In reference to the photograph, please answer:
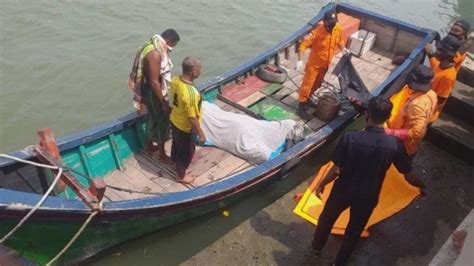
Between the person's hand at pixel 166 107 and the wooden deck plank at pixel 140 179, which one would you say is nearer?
the person's hand at pixel 166 107

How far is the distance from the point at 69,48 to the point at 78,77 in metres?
1.43

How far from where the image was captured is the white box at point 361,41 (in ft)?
29.1

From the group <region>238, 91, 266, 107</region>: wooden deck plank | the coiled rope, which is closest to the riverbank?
the coiled rope

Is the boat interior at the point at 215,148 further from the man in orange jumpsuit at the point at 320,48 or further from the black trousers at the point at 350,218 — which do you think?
the black trousers at the point at 350,218

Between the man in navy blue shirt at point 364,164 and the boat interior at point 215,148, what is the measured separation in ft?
6.71

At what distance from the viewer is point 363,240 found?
5668 millimetres

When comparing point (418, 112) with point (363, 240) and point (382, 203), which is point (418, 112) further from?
point (363, 240)

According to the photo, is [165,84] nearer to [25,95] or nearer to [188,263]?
[188,263]

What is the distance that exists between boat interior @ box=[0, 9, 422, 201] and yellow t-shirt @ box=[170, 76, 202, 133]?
1.01 metres

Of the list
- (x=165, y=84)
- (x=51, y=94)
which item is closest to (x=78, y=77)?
(x=51, y=94)

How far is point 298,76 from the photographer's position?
26.9 feet

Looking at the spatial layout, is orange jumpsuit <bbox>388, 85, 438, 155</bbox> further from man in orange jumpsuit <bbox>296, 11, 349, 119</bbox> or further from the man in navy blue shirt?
man in orange jumpsuit <bbox>296, 11, 349, 119</bbox>

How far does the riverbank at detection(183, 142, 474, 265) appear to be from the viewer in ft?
17.9

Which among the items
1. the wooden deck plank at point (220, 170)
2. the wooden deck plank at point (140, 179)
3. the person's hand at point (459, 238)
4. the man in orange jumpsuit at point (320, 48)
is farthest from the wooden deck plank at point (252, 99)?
the person's hand at point (459, 238)
